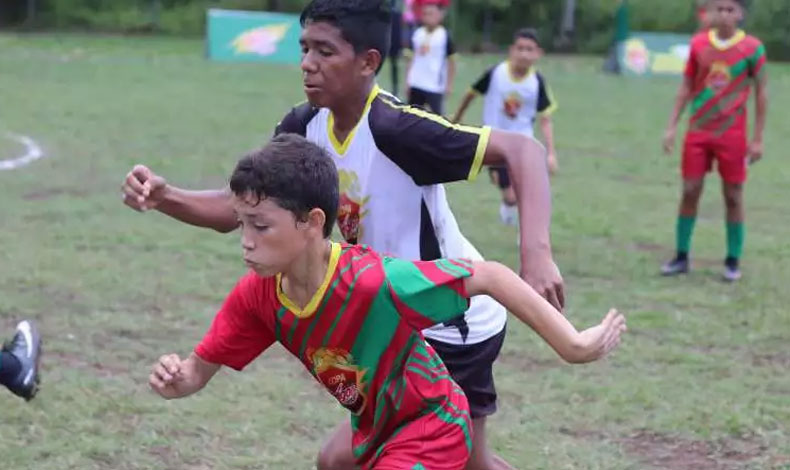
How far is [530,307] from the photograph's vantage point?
3010 millimetres

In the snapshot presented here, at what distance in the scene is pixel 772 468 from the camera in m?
5.05

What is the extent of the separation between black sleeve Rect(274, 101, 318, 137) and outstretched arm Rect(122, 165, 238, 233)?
10.6 inches

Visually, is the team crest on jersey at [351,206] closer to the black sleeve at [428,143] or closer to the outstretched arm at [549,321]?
the black sleeve at [428,143]

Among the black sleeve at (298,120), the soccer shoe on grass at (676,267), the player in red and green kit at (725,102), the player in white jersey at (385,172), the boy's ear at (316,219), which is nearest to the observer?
the boy's ear at (316,219)

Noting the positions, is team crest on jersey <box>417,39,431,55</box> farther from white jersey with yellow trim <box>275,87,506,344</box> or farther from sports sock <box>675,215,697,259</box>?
white jersey with yellow trim <box>275,87,506,344</box>

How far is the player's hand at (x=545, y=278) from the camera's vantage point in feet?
10.9

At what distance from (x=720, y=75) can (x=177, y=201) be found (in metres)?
5.63

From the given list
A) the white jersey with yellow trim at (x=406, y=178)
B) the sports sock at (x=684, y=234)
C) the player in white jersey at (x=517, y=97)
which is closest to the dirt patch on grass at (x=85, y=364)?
the white jersey with yellow trim at (x=406, y=178)

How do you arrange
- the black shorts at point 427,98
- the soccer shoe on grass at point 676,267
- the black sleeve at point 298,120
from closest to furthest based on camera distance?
1. the black sleeve at point 298,120
2. the soccer shoe on grass at point 676,267
3. the black shorts at point 427,98

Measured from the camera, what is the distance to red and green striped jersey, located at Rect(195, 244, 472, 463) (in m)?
3.14

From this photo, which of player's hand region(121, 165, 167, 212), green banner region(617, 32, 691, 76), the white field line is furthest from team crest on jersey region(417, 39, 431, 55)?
green banner region(617, 32, 691, 76)

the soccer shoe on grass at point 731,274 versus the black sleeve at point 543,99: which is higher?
the black sleeve at point 543,99

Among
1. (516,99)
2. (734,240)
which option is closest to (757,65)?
(734,240)

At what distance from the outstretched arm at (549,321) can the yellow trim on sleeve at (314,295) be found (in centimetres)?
35
